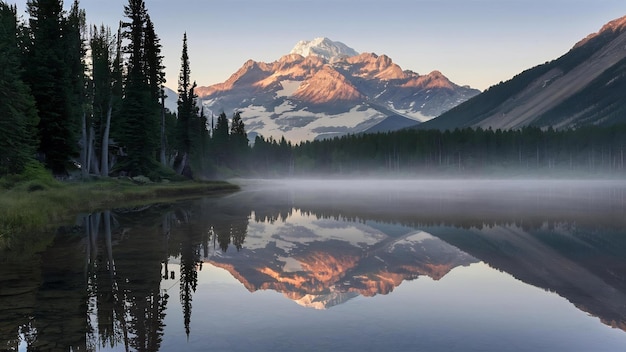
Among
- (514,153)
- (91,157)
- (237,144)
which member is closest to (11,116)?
(91,157)

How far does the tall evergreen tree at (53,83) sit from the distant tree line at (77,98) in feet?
0.28

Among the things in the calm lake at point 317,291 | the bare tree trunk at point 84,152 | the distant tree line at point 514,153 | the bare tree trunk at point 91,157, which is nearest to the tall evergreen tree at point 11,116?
the bare tree trunk at point 84,152

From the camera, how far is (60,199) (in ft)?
112

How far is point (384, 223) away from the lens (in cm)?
3145

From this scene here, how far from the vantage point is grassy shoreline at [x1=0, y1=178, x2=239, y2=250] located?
23656 mm

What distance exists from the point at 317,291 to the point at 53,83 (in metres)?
43.0

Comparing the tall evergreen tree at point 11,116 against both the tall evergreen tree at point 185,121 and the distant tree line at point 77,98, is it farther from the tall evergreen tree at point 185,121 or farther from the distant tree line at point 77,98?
the tall evergreen tree at point 185,121

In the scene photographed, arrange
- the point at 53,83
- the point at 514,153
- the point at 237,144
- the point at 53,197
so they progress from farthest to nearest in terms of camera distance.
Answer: the point at 514,153 < the point at 237,144 < the point at 53,83 < the point at 53,197

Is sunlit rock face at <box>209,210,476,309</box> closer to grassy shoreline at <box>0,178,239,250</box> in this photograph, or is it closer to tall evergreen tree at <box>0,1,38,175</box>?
grassy shoreline at <box>0,178,239,250</box>

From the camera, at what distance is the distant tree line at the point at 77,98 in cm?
3991

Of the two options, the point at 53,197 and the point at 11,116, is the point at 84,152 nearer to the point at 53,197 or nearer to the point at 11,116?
the point at 11,116

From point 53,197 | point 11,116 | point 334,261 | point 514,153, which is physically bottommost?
point 334,261

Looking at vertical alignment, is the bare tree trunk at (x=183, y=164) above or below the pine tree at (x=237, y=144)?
below

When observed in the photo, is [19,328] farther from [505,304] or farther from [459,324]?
[505,304]
